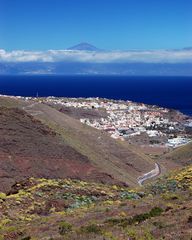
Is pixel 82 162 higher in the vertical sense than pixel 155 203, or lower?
lower

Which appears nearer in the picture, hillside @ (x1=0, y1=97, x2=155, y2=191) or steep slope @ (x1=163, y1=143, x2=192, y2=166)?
hillside @ (x1=0, y1=97, x2=155, y2=191)

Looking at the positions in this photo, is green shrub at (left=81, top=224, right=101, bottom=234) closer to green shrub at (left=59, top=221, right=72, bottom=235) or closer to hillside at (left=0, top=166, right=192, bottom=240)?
hillside at (left=0, top=166, right=192, bottom=240)

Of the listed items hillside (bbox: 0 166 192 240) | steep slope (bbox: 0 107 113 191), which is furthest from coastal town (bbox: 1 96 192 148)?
hillside (bbox: 0 166 192 240)

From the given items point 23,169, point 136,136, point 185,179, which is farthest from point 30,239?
point 136,136

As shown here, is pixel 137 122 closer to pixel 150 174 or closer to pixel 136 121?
pixel 136 121

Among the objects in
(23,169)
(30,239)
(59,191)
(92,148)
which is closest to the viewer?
A: (30,239)

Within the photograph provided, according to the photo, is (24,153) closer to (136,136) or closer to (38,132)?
(38,132)

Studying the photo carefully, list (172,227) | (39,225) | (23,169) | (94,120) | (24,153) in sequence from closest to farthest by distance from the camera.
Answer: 1. (172,227)
2. (39,225)
3. (23,169)
4. (24,153)
5. (94,120)

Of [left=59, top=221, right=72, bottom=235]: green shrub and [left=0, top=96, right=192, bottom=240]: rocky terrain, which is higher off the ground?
[left=59, top=221, right=72, bottom=235]: green shrub

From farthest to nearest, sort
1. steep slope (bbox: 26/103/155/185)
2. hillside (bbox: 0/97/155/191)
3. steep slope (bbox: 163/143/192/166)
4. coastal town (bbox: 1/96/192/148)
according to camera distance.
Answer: coastal town (bbox: 1/96/192/148) < steep slope (bbox: 163/143/192/166) < steep slope (bbox: 26/103/155/185) < hillside (bbox: 0/97/155/191)
